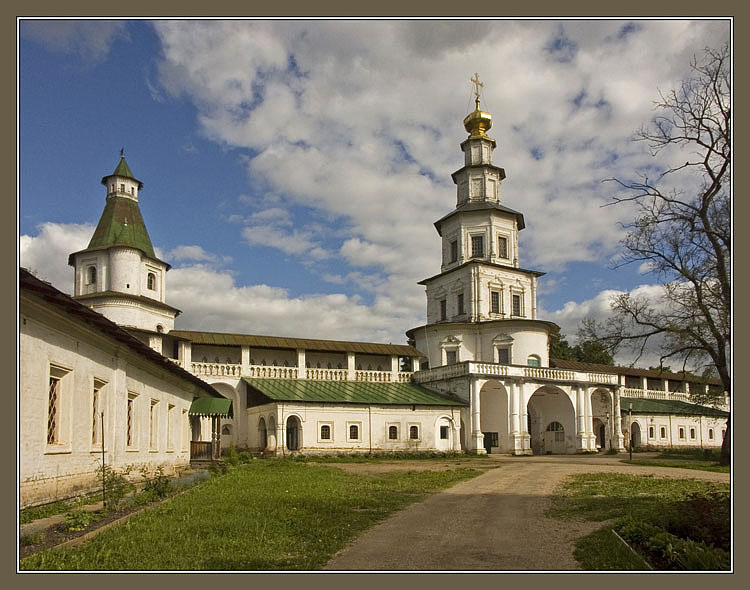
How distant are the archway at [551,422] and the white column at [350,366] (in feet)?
42.7

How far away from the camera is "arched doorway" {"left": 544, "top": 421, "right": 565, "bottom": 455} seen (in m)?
52.2

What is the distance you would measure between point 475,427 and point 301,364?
38.4 feet

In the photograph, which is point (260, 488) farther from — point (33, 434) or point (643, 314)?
point (643, 314)

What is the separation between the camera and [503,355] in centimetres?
5303

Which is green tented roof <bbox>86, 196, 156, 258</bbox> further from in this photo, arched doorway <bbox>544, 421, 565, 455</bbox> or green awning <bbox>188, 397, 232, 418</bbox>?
arched doorway <bbox>544, 421, 565, 455</bbox>

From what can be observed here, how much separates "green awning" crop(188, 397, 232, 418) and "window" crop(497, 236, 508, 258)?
97.6 feet

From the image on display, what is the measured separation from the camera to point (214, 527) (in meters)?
11.6

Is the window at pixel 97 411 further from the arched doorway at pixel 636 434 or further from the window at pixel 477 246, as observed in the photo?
the arched doorway at pixel 636 434

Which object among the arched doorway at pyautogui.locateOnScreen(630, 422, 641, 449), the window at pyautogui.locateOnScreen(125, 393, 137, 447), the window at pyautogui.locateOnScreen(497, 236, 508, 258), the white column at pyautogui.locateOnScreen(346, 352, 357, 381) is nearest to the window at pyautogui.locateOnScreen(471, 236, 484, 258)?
the window at pyautogui.locateOnScreen(497, 236, 508, 258)

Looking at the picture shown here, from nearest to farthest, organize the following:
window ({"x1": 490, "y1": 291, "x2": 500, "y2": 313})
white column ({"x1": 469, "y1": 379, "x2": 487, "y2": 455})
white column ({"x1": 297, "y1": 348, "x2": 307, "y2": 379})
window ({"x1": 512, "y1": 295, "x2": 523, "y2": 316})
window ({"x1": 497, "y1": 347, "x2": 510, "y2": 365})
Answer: white column ({"x1": 469, "y1": 379, "x2": 487, "y2": 455}), white column ({"x1": 297, "y1": 348, "x2": 307, "y2": 379}), window ({"x1": 497, "y1": 347, "x2": 510, "y2": 365}), window ({"x1": 490, "y1": 291, "x2": 500, "y2": 313}), window ({"x1": 512, "y1": 295, "x2": 523, "y2": 316})

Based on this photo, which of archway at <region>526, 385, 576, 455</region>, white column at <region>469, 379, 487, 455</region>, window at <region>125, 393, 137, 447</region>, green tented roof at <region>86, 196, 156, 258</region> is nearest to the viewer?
window at <region>125, 393, 137, 447</region>

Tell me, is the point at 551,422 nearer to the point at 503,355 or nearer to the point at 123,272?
the point at 503,355

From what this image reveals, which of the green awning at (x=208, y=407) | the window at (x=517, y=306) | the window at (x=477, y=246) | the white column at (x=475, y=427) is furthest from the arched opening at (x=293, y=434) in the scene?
the window at (x=517, y=306)

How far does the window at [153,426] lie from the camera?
74.8 ft
